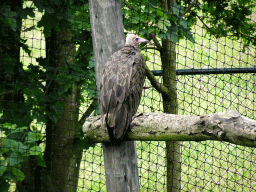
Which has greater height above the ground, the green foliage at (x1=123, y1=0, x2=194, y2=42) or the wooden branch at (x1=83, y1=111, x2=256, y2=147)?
the green foliage at (x1=123, y1=0, x2=194, y2=42)

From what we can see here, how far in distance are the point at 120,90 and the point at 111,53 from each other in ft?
1.01

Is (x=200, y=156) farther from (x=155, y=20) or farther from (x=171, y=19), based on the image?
(x=155, y=20)

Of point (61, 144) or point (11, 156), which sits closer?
point (11, 156)

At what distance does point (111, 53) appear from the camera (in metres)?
2.18

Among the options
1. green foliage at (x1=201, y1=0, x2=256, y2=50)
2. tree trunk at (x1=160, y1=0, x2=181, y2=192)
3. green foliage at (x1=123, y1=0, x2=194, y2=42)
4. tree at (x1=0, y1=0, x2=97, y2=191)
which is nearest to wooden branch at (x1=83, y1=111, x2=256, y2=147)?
tree at (x1=0, y1=0, x2=97, y2=191)

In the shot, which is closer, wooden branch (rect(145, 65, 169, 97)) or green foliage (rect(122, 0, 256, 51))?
green foliage (rect(122, 0, 256, 51))

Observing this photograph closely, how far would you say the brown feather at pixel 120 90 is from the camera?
1.92 m

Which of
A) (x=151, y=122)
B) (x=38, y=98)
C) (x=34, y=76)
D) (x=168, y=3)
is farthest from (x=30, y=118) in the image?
(x=168, y=3)

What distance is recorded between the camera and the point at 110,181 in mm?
2152

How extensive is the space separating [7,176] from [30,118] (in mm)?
561

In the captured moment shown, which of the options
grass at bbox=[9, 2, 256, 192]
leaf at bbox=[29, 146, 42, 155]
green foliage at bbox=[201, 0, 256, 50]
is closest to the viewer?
leaf at bbox=[29, 146, 42, 155]

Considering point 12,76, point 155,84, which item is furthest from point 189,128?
point 12,76

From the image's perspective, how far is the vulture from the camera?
1.92 metres

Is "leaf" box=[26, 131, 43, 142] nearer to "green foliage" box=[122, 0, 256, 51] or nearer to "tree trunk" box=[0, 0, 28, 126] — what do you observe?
"tree trunk" box=[0, 0, 28, 126]
